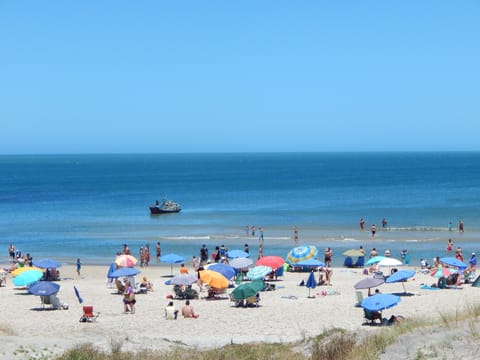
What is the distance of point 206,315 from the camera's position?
72.8 feet

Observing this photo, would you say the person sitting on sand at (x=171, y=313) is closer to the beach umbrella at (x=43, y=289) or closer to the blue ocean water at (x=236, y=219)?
the beach umbrella at (x=43, y=289)

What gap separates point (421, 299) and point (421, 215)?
38.1 meters

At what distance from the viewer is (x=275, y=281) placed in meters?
29.0

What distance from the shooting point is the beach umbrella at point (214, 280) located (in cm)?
2467

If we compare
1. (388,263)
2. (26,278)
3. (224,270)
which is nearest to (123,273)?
(26,278)

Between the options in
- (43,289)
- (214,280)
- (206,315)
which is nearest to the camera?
(206,315)

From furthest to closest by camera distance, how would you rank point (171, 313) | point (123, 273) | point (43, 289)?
point (123, 273), point (43, 289), point (171, 313)

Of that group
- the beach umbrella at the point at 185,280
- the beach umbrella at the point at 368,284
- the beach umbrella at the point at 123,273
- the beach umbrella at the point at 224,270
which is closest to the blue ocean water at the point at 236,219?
the beach umbrella at the point at 224,270

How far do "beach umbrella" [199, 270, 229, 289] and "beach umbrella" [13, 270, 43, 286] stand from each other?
6322mm

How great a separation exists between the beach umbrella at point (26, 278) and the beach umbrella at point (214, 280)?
6.32 metres

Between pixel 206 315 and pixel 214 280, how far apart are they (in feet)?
8.67

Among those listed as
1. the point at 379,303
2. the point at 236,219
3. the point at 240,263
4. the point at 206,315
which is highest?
the point at 379,303

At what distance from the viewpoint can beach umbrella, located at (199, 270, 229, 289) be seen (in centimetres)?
2467

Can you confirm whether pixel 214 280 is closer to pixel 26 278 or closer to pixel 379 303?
pixel 379 303
